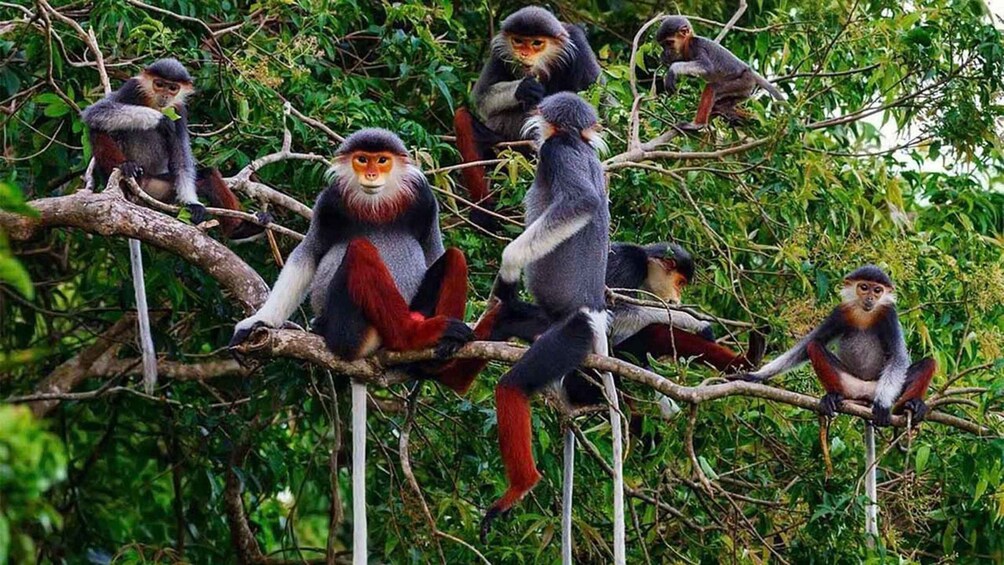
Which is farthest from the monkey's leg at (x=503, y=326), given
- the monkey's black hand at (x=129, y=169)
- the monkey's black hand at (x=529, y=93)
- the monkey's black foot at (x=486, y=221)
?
the monkey's black hand at (x=529, y=93)

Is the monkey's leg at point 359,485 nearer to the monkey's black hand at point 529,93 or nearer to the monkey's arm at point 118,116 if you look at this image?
the monkey's arm at point 118,116

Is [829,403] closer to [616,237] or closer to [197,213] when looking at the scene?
[616,237]

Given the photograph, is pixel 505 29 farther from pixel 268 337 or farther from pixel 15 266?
pixel 15 266

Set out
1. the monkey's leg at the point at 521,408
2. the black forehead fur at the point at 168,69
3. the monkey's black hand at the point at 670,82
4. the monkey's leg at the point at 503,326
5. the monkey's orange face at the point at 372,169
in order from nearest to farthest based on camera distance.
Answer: the monkey's leg at the point at 521,408, the monkey's orange face at the point at 372,169, the monkey's leg at the point at 503,326, the black forehead fur at the point at 168,69, the monkey's black hand at the point at 670,82

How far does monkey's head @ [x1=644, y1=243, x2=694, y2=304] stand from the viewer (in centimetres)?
554

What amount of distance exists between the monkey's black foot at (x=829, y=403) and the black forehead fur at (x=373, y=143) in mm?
1499

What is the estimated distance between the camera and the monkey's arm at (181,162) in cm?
538

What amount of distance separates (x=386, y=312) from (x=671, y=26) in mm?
2837

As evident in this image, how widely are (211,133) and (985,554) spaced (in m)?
3.23

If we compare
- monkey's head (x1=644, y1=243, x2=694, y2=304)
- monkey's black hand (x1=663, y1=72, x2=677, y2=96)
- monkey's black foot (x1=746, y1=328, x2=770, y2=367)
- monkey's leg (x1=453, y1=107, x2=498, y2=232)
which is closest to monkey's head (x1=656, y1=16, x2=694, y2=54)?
monkey's black hand (x1=663, y1=72, x2=677, y2=96)

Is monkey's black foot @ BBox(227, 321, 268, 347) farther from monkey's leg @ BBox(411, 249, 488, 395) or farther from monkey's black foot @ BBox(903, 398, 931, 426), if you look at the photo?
monkey's black foot @ BBox(903, 398, 931, 426)

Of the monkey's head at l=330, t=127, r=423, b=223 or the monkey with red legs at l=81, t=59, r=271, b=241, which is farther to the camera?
the monkey with red legs at l=81, t=59, r=271, b=241

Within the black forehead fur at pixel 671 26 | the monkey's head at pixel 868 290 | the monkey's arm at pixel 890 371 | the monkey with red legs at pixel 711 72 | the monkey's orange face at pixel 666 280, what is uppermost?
the black forehead fur at pixel 671 26

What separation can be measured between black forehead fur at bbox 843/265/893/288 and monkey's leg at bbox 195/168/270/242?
84.7 inches
